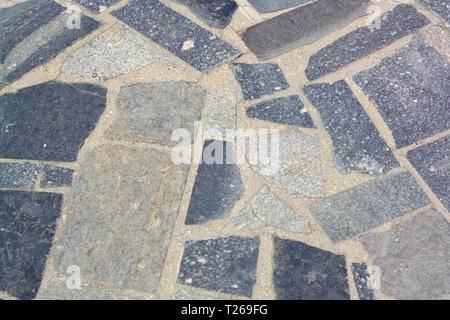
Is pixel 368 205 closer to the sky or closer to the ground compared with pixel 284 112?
closer to the ground

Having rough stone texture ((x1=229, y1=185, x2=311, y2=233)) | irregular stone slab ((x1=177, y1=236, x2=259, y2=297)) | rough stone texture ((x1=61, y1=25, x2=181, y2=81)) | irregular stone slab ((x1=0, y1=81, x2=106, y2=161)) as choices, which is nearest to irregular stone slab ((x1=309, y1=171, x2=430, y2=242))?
rough stone texture ((x1=229, y1=185, x2=311, y2=233))

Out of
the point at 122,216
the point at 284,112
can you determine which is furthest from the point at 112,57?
the point at 284,112

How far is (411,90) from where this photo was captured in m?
2.39

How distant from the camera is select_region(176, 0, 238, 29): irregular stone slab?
2.63 m

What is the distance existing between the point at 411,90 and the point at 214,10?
1368 millimetres

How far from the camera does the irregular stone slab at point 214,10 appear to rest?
2.63 metres

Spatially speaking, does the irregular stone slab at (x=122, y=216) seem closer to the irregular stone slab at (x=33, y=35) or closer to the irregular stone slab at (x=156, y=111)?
the irregular stone slab at (x=156, y=111)

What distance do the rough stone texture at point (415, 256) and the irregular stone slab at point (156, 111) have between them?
1.22m

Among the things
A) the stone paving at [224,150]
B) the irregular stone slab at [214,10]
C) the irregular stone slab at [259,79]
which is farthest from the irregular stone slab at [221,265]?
the irregular stone slab at [214,10]

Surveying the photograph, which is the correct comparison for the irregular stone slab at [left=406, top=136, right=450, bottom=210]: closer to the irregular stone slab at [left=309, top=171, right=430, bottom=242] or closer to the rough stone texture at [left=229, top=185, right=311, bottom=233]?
the irregular stone slab at [left=309, top=171, right=430, bottom=242]

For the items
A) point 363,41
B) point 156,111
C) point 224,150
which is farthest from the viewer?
point 363,41

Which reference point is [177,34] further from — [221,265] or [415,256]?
[415,256]

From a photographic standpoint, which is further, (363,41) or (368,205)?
(363,41)
